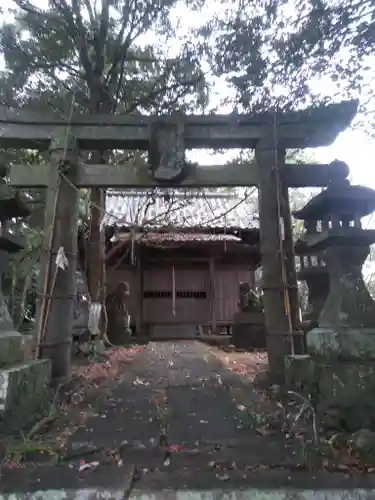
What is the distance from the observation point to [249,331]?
11.1 metres

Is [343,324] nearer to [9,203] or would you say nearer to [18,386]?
[18,386]

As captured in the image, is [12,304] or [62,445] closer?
[62,445]

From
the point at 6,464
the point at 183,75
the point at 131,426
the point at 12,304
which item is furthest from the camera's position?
the point at 12,304

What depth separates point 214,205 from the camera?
17.6m

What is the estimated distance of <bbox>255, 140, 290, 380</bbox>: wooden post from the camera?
16.5 ft

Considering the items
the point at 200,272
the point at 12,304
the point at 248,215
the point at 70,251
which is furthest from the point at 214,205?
the point at 70,251

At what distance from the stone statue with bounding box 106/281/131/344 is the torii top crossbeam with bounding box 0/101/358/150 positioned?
23.5 feet

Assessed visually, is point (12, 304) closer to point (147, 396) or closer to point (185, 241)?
point (185, 241)

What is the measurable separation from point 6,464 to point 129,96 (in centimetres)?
940

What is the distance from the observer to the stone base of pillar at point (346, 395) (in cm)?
327

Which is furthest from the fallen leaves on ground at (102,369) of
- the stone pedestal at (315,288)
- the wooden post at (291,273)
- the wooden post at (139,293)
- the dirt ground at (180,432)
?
the wooden post at (139,293)

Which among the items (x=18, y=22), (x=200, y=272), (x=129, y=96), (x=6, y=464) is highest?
(x=18, y=22)

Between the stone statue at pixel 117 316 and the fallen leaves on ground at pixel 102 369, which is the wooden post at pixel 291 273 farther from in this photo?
the stone statue at pixel 117 316

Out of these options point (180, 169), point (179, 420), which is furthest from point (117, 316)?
point (179, 420)
